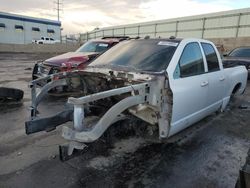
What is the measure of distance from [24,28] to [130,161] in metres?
59.5

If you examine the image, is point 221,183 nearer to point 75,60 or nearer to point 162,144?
point 162,144

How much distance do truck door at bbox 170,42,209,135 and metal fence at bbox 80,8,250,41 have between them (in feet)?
90.3

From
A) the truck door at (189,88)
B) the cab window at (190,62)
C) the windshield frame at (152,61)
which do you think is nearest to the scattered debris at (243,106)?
the truck door at (189,88)

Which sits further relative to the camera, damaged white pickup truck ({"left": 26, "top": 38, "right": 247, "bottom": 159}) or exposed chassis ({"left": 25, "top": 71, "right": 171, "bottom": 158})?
damaged white pickup truck ({"left": 26, "top": 38, "right": 247, "bottom": 159})

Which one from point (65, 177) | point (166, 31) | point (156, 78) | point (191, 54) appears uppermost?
point (166, 31)

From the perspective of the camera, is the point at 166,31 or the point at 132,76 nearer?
the point at 132,76

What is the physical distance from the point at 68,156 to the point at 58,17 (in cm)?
7930

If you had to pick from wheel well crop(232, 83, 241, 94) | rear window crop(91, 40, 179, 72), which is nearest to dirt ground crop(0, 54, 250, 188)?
rear window crop(91, 40, 179, 72)

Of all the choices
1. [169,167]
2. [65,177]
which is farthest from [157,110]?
[65,177]

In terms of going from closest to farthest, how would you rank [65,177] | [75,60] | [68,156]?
1. [68,156]
2. [65,177]
3. [75,60]

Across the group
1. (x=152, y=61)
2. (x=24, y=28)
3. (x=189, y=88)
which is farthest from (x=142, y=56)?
(x=24, y=28)

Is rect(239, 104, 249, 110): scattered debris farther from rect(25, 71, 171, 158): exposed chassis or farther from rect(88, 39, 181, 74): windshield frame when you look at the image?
rect(25, 71, 171, 158): exposed chassis

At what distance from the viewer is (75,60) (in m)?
8.14

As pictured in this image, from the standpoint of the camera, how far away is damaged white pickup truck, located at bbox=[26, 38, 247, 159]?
3309mm
